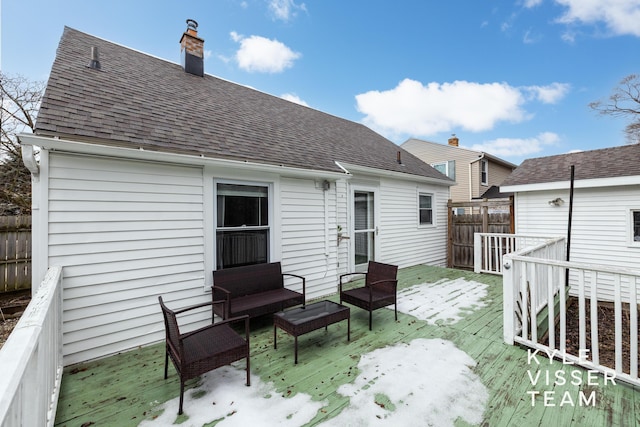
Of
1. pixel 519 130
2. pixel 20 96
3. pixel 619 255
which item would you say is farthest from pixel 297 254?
pixel 519 130

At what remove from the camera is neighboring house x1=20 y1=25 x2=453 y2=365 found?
3178 millimetres

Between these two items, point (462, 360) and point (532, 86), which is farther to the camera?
point (532, 86)

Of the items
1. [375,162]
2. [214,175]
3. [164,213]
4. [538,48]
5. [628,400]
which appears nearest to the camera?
[628,400]

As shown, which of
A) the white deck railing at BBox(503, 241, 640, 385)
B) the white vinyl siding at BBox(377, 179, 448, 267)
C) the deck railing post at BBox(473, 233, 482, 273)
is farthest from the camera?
the white vinyl siding at BBox(377, 179, 448, 267)

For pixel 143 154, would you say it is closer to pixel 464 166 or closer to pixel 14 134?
pixel 14 134

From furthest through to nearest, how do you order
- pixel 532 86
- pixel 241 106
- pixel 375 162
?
pixel 532 86 → pixel 375 162 → pixel 241 106

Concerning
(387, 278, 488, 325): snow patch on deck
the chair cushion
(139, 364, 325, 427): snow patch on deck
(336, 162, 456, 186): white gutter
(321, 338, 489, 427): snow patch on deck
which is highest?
(336, 162, 456, 186): white gutter

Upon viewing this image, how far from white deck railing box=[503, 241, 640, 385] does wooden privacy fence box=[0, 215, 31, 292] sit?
29.1ft

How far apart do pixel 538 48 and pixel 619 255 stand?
8.34 meters

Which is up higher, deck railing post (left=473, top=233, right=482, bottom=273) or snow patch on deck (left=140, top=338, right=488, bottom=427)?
deck railing post (left=473, top=233, right=482, bottom=273)

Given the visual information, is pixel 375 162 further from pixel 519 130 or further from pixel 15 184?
pixel 519 130

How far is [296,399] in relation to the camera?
2.49 meters

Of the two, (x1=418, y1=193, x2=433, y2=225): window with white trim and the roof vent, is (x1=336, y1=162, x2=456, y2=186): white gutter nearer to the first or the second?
(x1=418, y1=193, x2=433, y2=225): window with white trim

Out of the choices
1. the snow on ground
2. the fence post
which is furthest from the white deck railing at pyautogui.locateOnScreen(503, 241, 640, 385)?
the snow on ground
